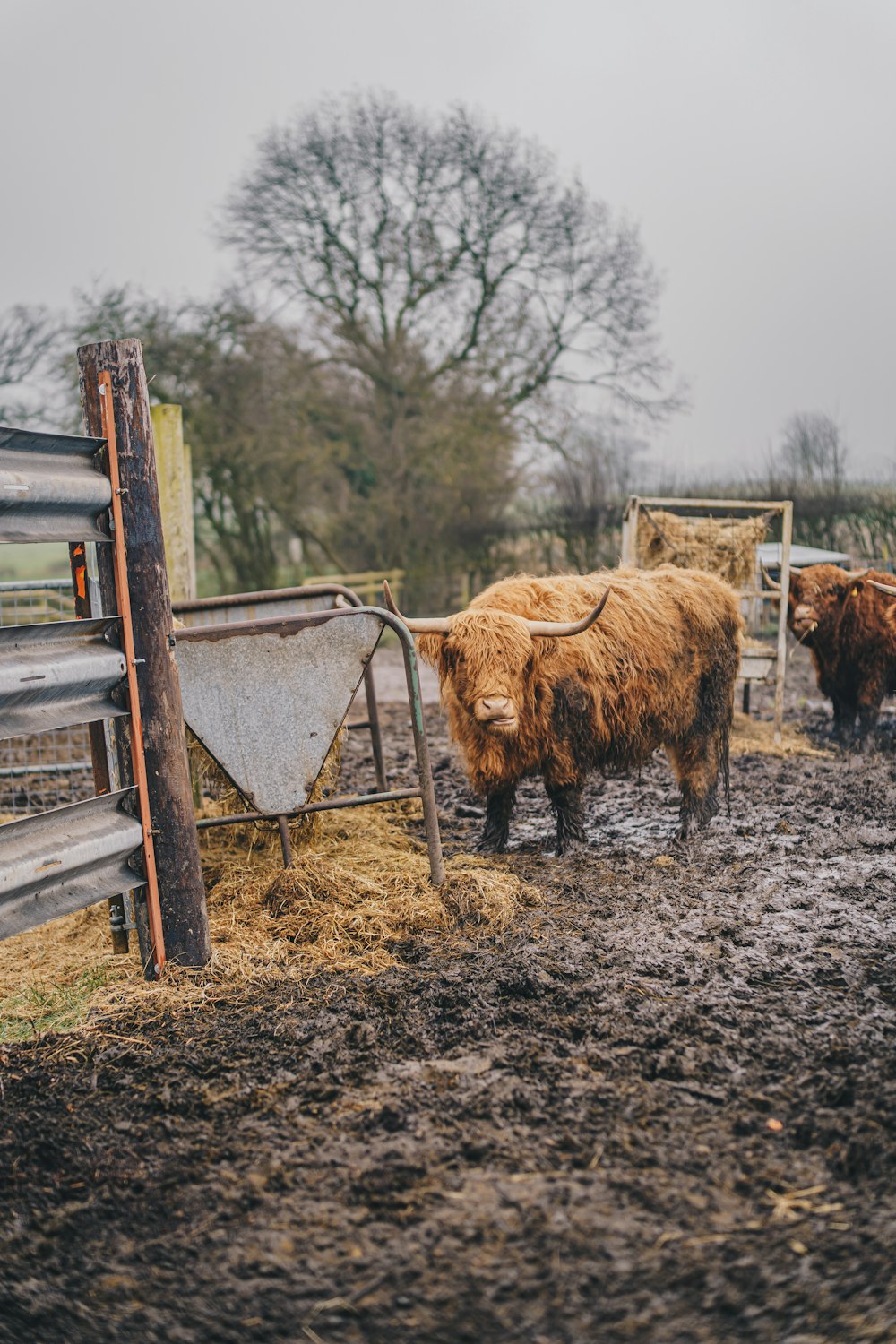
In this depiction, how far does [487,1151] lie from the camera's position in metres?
2.38

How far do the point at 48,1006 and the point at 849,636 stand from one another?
732 centimetres

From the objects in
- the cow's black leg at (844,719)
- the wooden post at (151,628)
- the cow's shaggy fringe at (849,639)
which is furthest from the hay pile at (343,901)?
the cow's black leg at (844,719)

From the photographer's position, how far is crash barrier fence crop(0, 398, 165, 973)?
2.80 metres

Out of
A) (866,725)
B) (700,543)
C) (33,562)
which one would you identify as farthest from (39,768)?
(33,562)

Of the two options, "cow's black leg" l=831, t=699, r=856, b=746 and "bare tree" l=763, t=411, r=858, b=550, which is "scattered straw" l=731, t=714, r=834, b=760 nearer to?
"cow's black leg" l=831, t=699, r=856, b=746

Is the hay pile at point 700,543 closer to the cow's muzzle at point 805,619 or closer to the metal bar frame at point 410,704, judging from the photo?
the cow's muzzle at point 805,619

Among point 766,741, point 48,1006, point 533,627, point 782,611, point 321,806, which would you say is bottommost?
point 766,741

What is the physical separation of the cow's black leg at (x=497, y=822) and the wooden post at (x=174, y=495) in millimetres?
2128

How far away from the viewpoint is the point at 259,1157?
2.41m

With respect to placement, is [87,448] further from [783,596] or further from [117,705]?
[783,596]

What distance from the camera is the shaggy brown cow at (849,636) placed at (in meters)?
8.52

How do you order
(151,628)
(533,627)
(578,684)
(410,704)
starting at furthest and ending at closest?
1. (578,684)
2. (533,627)
3. (410,704)
4. (151,628)

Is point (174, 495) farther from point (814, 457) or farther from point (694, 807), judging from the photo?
point (814, 457)

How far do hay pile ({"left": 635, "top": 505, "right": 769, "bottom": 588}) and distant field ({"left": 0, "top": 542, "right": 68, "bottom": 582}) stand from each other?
12177 mm
